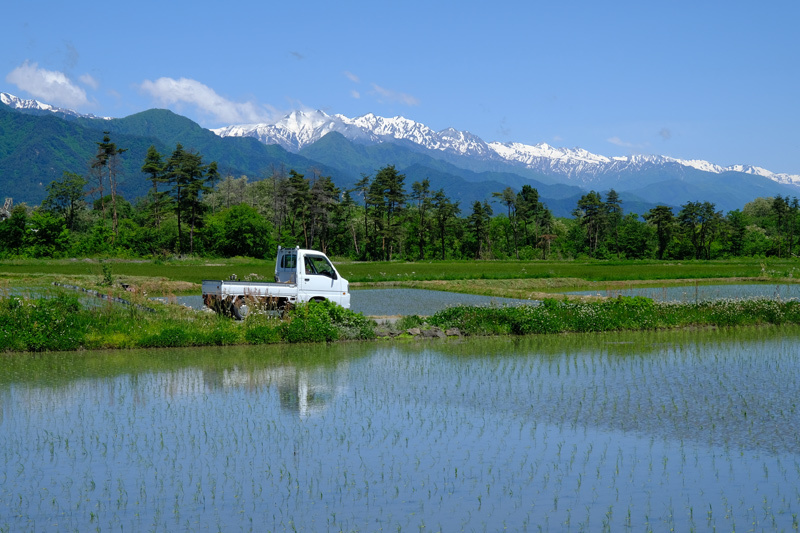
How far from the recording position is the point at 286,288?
2373cm

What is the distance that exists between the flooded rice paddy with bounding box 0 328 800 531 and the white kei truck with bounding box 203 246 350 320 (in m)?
4.90

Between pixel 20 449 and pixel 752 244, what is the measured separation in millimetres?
118362

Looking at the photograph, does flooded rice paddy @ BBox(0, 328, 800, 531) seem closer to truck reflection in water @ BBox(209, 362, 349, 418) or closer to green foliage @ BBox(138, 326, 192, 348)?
truck reflection in water @ BBox(209, 362, 349, 418)

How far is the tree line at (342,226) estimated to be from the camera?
296ft

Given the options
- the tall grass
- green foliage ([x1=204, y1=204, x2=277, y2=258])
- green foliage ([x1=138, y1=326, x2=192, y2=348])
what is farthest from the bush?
green foliage ([x1=204, y1=204, x2=277, y2=258])

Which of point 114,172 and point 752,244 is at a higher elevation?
point 114,172

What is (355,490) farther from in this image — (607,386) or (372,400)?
(607,386)

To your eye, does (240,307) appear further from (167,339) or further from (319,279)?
(167,339)

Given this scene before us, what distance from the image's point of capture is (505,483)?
9.04 metres

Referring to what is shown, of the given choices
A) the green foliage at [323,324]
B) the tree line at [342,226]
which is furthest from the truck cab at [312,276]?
the tree line at [342,226]

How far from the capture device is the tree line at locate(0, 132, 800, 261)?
296 feet

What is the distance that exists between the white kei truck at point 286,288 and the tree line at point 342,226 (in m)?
60.8

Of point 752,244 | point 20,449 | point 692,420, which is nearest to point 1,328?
point 20,449

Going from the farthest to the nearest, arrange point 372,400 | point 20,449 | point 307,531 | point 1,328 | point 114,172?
1. point 114,172
2. point 1,328
3. point 372,400
4. point 20,449
5. point 307,531
